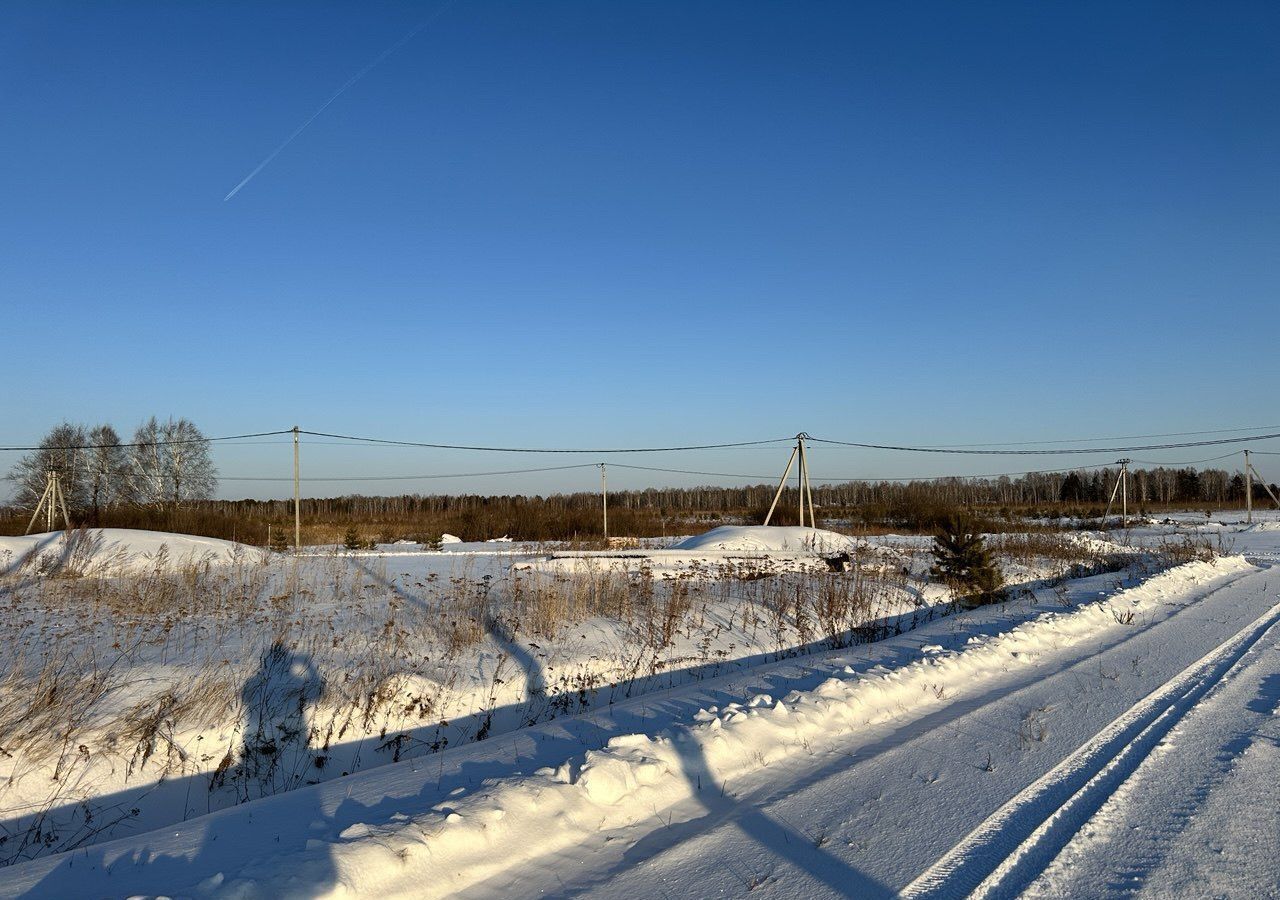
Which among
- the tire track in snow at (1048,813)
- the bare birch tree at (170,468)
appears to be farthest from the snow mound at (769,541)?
the bare birch tree at (170,468)

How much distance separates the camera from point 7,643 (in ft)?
30.0

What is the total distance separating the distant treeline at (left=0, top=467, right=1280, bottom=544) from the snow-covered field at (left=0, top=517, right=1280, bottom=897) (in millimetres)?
8723

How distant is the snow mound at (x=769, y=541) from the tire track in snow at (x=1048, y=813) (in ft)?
61.7

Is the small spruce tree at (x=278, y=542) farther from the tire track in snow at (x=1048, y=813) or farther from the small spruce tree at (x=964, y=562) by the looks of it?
the tire track in snow at (x=1048, y=813)

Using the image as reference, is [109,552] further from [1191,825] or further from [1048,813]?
[1191,825]

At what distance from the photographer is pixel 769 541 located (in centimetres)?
2792

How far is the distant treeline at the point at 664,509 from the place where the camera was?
1404 inches

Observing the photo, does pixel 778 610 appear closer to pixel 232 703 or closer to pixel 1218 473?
pixel 232 703

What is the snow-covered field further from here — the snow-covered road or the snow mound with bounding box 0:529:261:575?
the snow mound with bounding box 0:529:261:575

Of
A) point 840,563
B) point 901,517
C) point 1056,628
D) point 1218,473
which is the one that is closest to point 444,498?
point 901,517

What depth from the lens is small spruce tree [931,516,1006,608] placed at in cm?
1522

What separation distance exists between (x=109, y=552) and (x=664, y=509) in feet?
233

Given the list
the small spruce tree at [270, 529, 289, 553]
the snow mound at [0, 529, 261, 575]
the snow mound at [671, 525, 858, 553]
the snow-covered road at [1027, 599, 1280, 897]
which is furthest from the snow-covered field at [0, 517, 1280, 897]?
the small spruce tree at [270, 529, 289, 553]

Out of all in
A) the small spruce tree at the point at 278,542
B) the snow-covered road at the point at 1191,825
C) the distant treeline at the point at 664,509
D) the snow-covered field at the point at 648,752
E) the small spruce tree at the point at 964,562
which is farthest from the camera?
the distant treeline at the point at 664,509
